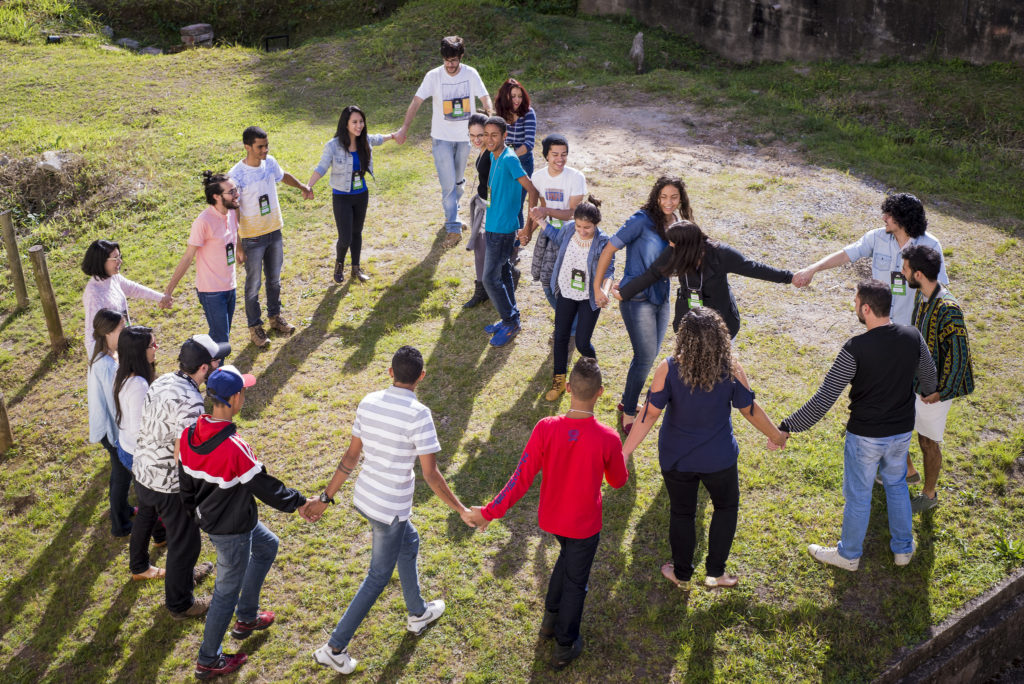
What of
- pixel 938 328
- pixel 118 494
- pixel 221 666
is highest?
pixel 938 328

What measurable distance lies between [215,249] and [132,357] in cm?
214

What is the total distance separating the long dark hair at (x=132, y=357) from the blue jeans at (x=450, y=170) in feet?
16.4

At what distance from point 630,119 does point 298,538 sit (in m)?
10.0

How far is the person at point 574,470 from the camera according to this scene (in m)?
4.26

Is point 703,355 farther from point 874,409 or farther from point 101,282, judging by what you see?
point 101,282

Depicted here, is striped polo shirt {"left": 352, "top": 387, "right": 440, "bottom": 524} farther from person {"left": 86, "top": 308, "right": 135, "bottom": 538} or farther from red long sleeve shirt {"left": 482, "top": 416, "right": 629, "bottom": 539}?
person {"left": 86, "top": 308, "right": 135, "bottom": 538}

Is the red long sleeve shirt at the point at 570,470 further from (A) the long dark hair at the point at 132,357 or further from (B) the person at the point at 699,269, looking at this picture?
(A) the long dark hair at the point at 132,357

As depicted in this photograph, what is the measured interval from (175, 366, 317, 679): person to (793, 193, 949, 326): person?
12.7 ft

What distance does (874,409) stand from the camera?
488cm

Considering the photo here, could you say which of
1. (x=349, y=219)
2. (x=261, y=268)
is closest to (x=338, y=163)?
(x=349, y=219)

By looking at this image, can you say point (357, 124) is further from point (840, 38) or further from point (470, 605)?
point (840, 38)

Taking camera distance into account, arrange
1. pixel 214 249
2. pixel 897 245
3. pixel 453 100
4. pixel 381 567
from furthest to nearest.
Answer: pixel 453 100 < pixel 214 249 < pixel 897 245 < pixel 381 567

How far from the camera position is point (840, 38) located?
631 inches

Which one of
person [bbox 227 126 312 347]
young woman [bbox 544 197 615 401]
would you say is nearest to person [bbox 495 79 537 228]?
person [bbox 227 126 312 347]
